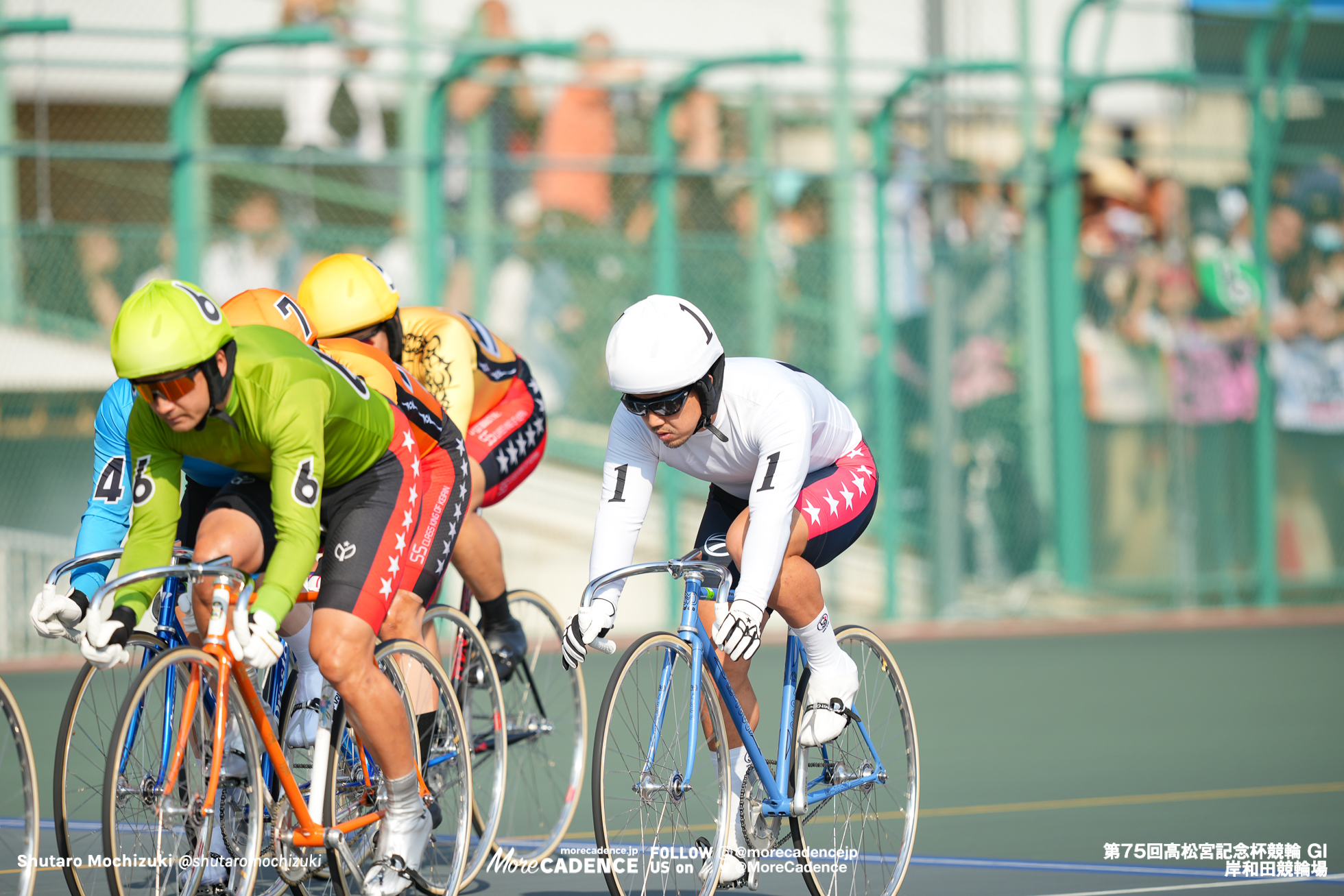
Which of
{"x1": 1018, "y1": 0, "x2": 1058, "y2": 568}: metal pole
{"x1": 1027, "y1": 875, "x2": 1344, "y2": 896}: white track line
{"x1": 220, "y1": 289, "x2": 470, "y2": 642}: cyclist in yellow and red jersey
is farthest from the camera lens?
{"x1": 1018, "y1": 0, "x2": 1058, "y2": 568}: metal pole

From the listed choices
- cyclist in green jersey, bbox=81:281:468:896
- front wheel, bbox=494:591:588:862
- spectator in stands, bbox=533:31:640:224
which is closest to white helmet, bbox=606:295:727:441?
cyclist in green jersey, bbox=81:281:468:896

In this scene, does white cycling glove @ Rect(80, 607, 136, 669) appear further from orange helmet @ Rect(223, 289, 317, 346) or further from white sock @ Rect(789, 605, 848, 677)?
white sock @ Rect(789, 605, 848, 677)

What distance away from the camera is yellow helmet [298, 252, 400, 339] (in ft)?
19.1

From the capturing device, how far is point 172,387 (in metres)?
4.25

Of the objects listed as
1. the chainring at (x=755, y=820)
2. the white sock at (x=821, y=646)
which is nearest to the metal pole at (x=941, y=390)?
the white sock at (x=821, y=646)

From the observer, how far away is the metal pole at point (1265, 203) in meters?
14.4

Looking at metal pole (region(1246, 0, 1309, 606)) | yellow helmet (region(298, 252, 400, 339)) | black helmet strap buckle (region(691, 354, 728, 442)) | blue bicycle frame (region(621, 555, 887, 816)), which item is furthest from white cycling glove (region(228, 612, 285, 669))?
metal pole (region(1246, 0, 1309, 606))

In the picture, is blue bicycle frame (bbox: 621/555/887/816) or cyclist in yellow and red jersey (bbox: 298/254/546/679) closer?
blue bicycle frame (bbox: 621/555/887/816)

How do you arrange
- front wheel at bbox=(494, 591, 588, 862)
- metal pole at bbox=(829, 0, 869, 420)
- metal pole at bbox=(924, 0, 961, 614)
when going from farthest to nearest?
metal pole at bbox=(924, 0, 961, 614)
metal pole at bbox=(829, 0, 869, 420)
front wheel at bbox=(494, 591, 588, 862)

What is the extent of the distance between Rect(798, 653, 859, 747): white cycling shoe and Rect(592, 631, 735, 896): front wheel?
37 cm

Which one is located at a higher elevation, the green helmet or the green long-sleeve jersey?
the green helmet

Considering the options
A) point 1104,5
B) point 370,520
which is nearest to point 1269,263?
point 1104,5

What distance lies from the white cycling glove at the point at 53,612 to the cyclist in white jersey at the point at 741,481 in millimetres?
1318

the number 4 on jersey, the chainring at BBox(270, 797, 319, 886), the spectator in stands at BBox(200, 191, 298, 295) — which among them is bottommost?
the chainring at BBox(270, 797, 319, 886)
